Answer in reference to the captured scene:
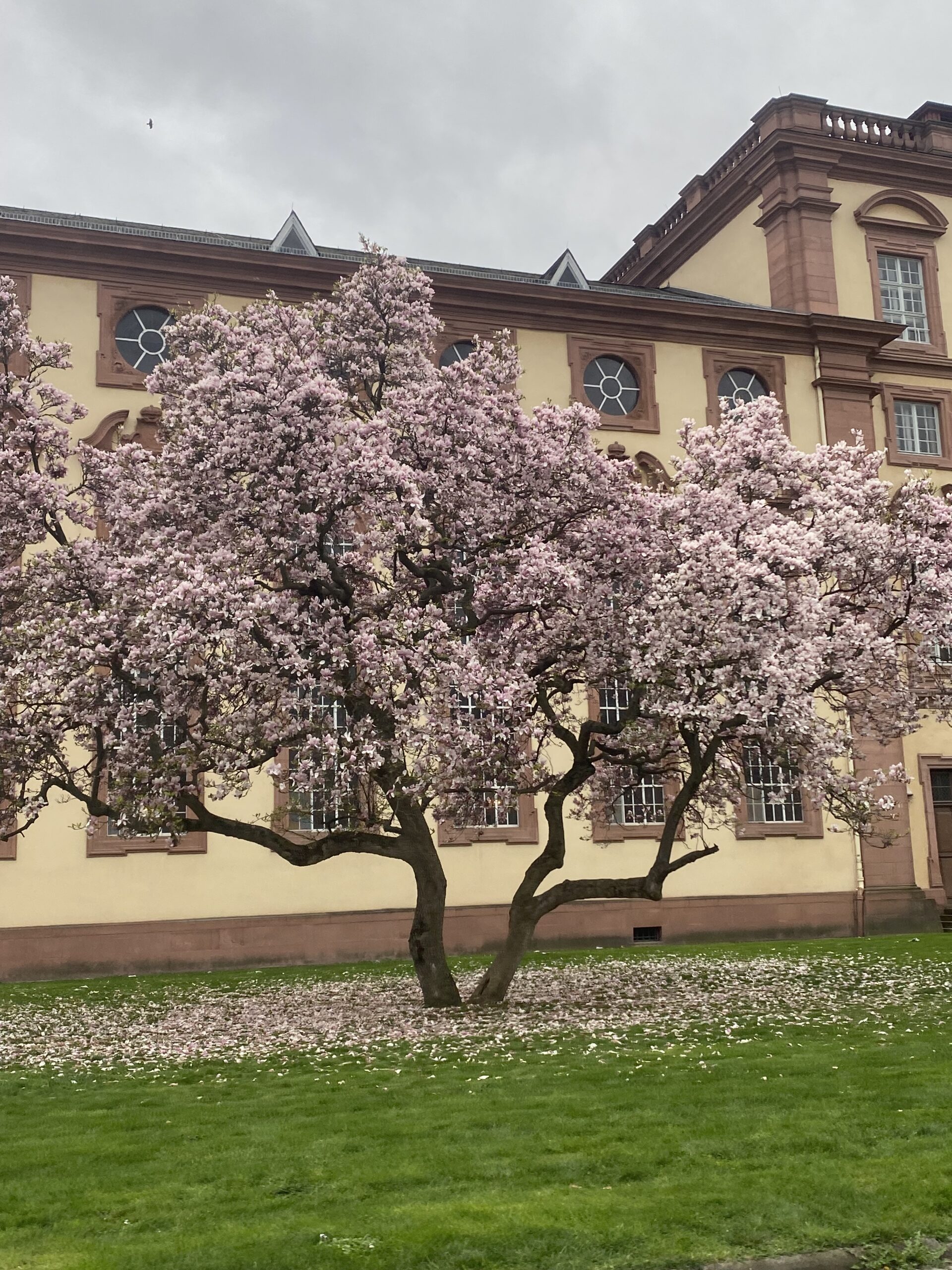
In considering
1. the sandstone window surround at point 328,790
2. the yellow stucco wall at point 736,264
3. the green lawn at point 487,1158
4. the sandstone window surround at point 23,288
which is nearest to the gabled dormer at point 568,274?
the yellow stucco wall at point 736,264

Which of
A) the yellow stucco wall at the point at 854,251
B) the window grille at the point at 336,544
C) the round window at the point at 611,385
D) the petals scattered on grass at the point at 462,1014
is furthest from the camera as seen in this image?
the yellow stucco wall at the point at 854,251

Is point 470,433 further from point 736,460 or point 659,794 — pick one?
point 659,794

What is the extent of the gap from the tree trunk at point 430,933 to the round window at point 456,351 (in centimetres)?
1688

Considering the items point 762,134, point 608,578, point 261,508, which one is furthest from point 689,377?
point 261,508

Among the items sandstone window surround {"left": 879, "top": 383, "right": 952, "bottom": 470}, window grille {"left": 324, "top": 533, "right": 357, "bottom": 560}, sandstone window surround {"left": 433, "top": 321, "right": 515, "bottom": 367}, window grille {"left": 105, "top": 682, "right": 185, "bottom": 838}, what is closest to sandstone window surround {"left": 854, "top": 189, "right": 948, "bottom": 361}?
sandstone window surround {"left": 879, "top": 383, "right": 952, "bottom": 470}

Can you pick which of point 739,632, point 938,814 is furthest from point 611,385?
point 739,632

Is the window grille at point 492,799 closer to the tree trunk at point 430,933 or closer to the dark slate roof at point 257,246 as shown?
the tree trunk at point 430,933

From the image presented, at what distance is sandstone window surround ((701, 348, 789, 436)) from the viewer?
34.7 metres

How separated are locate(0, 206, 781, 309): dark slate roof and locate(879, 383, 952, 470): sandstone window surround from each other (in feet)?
15.6

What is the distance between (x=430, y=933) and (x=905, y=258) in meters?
28.7

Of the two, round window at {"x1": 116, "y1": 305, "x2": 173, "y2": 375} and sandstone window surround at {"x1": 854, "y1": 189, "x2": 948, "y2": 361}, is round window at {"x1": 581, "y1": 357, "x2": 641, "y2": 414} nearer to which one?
sandstone window surround at {"x1": 854, "y1": 189, "x2": 948, "y2": 361}

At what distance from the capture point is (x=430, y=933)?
18906 mm

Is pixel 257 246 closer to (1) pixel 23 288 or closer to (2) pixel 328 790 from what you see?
(1) pixel 23 288

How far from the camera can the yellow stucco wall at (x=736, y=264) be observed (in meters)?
38.1
